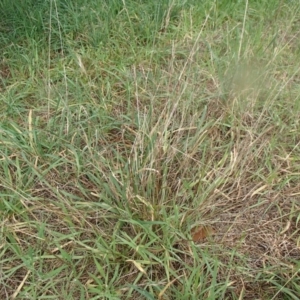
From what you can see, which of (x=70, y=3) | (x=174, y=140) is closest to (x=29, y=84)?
(x=70, y=3)

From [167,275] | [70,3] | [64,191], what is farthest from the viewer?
[70,3]

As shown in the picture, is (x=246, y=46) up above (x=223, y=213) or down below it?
above

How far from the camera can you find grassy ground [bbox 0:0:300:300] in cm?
146

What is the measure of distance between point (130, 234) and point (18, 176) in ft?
1.64

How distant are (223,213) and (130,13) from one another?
1475 millimetres

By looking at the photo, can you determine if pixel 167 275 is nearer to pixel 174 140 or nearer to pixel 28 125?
pixel 174 140

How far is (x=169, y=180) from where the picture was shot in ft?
5.49

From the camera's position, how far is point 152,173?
1.59 metres

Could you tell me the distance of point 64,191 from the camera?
1670mm

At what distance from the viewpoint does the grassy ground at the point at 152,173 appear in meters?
1.46

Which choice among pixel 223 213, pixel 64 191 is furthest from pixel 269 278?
pixel 64 191

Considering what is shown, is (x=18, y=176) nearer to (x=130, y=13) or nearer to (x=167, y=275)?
(x=167, y=275)

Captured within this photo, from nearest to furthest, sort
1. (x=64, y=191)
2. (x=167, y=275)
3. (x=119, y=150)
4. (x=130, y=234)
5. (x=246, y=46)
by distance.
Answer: (x=167, y=275) → (x=130, y=234) → (x=64, y=191) → (x=119, y=150) → (x=246, y=46)

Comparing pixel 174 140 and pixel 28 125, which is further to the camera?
pixel 28 125
